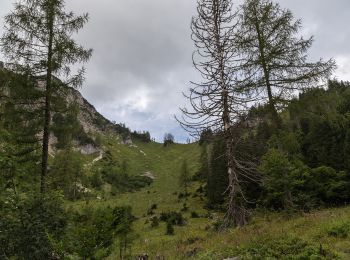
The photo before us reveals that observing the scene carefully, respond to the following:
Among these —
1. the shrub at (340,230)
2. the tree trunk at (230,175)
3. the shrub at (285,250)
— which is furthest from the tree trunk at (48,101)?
the shrub at (340,230)

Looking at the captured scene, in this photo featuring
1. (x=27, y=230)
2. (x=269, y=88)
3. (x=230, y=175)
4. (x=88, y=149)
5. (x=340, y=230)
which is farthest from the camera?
(x=88, y=149)

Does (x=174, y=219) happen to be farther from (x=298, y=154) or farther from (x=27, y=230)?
(x=27, y=230)

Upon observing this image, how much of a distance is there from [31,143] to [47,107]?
2032mm

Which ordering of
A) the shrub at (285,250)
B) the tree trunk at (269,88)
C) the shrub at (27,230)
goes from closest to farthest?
the shrub at (285,250) < the shrub at (27,230) < the tree trunk at (269,88)

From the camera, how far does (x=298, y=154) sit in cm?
1909

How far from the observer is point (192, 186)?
300 ft

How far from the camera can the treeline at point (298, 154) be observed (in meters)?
15.2

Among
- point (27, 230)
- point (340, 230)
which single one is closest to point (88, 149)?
point (27, 230)

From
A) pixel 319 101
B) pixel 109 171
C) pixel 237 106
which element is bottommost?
pixel 237 106

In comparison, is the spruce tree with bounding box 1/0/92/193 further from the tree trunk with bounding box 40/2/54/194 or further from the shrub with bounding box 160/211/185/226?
the shrub with bounding box 160/211/185/226

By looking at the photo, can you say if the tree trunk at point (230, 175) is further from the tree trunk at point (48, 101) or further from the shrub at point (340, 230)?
the tree trunk at point (48, 101)

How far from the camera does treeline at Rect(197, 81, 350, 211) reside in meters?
15.2

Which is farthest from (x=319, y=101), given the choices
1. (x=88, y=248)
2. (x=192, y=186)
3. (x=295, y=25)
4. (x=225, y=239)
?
(x=192, y=186)

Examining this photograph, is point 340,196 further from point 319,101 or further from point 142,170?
point 142,170
